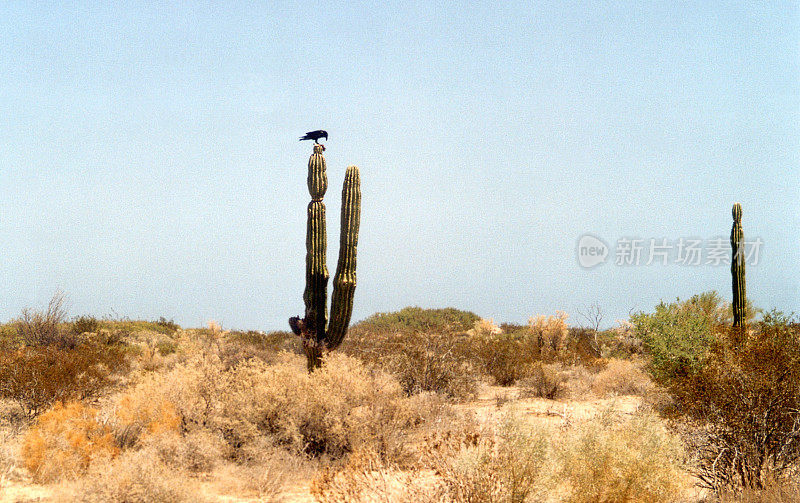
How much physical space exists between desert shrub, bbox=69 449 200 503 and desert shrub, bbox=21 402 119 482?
3.09ft

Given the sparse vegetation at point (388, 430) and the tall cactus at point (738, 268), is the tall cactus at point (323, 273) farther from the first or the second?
the tall cactus at point (738, 268)

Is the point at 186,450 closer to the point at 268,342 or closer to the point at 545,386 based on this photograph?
the point at 545,386

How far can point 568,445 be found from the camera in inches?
197

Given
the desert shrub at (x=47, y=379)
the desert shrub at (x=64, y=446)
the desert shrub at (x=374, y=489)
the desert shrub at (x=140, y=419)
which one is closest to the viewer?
the desert shrub at (x=374, y=489)

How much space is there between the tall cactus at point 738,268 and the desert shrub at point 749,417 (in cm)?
1138

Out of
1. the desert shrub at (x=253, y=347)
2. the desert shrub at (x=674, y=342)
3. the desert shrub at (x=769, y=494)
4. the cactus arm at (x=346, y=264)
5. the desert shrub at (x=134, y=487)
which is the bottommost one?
the desert shrub at (x=134, y=487)

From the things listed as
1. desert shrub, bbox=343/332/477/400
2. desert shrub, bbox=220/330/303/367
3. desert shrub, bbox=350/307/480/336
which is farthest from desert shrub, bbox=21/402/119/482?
desert shrub, bbox=350/307/480/336

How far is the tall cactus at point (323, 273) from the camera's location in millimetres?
10641

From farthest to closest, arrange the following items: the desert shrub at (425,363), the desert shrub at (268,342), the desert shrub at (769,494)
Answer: the desert shrub at (268,342)
the desert shrub at (425,363)
the desert shrub at (769,494)

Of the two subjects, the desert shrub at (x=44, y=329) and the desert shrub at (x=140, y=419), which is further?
the desert shrub at (x=44, y=329)

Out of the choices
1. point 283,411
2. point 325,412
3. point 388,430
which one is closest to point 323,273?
point 283,411

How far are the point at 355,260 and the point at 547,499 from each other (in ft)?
23.0

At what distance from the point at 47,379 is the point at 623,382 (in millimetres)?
11871

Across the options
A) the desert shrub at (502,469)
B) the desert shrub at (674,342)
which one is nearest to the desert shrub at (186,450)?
the desert shrub at (502,469)
